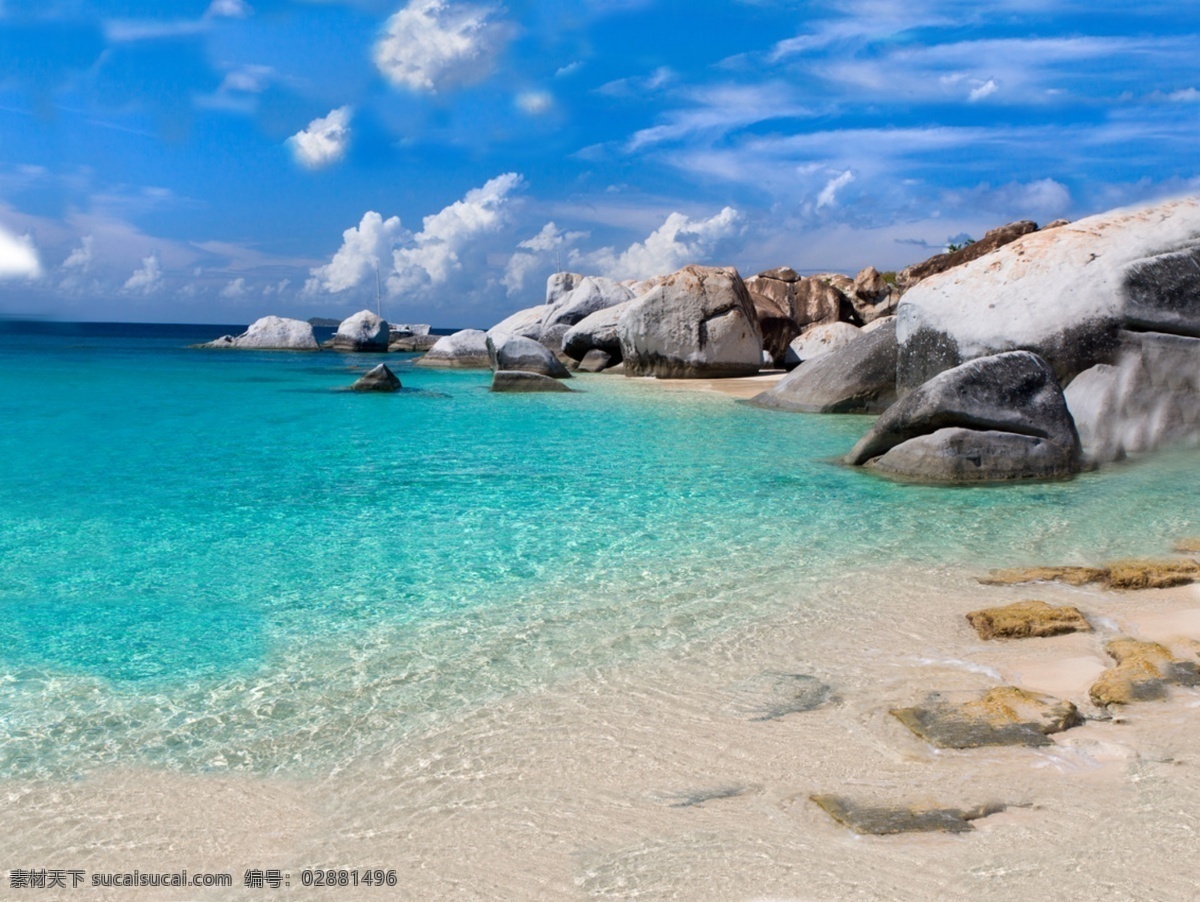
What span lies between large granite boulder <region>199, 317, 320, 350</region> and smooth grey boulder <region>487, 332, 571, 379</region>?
92.2ft

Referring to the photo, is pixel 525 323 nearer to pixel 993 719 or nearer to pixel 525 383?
pixel 525 383

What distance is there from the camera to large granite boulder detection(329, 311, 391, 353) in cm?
5253

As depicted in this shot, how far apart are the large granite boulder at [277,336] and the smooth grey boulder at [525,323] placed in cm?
2072

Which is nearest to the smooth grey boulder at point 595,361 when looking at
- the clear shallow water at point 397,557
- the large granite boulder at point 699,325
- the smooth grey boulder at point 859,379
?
the large granite boulder at point 699,325

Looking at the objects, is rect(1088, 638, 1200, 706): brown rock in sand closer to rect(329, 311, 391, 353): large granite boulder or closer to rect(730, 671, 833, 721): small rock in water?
rect(730, 671, 833, 721): small rock in water

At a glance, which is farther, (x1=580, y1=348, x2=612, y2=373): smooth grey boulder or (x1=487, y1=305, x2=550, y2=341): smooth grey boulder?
(x1=487, y1=305, x2=550, y2=341): smooth grey boulder

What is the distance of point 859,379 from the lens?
17328 millimetres

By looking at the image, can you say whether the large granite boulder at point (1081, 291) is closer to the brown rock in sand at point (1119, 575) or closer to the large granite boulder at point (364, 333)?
the brown rock in sand at point (1119, 575)

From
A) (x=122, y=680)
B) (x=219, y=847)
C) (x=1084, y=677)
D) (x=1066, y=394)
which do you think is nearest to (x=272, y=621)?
(x=122, y=680)

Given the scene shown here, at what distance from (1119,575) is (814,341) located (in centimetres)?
2360

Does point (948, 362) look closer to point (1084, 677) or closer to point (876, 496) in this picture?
point (876, 496)

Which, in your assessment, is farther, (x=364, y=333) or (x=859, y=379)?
(x=364, y=333)

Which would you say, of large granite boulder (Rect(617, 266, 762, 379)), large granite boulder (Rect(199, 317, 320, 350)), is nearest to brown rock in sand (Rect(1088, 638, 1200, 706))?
large granite boulder (Rect(617, 266, 762, 379))

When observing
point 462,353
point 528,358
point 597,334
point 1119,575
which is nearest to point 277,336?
Result: point 462,353
